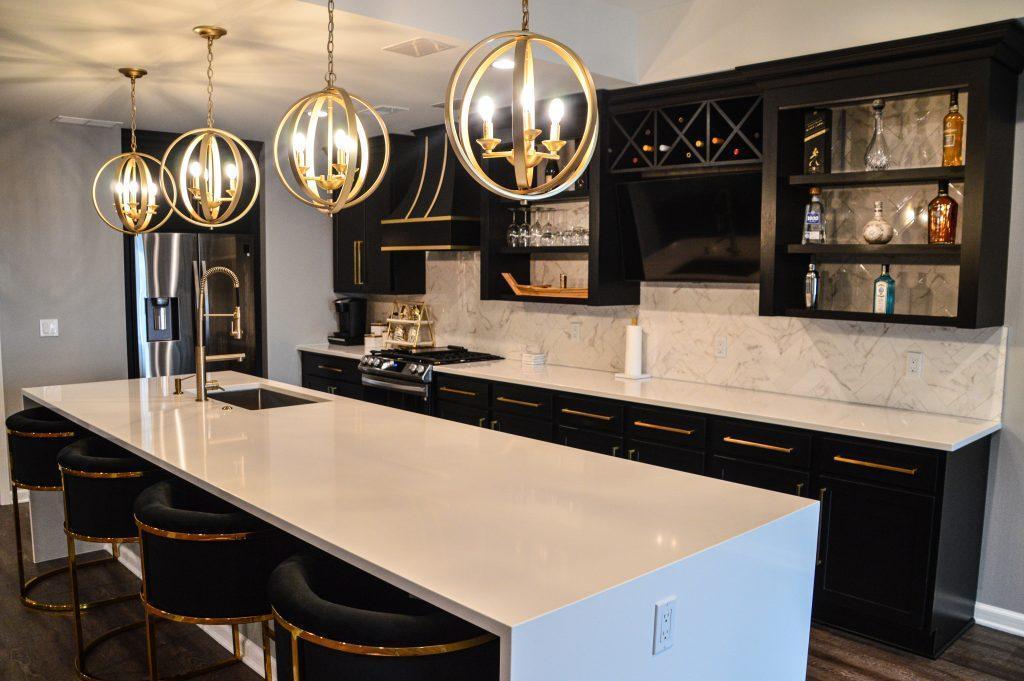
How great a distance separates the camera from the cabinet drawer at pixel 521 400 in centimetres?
454

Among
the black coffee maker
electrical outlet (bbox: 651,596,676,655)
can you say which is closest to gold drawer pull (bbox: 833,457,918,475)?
electrical outlet (bbox: 651,596,676,655)

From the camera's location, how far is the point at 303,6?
3.07m

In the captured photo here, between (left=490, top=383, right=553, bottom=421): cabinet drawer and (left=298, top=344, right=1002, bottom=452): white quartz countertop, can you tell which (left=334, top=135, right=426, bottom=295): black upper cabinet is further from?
(left=490, top=383, right=553, bottom=421): cabinet drawer

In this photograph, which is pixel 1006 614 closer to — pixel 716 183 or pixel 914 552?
pixel 914 552

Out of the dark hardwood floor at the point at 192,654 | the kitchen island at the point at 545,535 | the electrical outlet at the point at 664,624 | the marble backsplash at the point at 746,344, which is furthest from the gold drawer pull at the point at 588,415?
the electrical outlet at the point at 664,624

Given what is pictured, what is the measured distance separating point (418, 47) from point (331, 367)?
3.24 meters

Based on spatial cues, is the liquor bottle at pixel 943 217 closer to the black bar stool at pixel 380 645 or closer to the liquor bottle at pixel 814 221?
the liquor bottle at pixel 814 221

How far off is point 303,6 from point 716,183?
2.24m

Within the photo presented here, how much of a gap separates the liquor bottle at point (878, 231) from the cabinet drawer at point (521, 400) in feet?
6.04

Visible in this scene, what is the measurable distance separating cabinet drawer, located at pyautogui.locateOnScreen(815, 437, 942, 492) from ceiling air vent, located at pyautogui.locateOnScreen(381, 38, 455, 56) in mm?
2422

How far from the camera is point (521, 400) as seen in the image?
4676 millimetres

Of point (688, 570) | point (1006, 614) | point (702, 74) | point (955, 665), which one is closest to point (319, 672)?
point (688, 570)

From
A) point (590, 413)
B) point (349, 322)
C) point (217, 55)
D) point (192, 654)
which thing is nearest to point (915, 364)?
point (590, 413)

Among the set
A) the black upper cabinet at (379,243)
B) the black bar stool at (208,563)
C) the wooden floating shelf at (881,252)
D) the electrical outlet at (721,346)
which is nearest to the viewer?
the black bar stool at (208,563)
